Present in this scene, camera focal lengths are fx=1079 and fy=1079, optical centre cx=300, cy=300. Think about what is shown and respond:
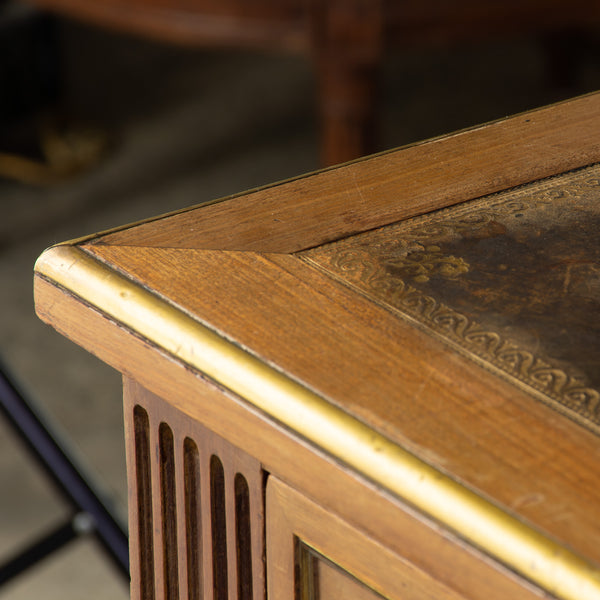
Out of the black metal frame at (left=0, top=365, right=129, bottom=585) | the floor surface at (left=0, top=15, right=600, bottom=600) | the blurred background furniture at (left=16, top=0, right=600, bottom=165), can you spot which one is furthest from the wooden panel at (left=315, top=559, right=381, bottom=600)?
the blurred background furniture at (left=16, top=0, right=600, bottom=165)

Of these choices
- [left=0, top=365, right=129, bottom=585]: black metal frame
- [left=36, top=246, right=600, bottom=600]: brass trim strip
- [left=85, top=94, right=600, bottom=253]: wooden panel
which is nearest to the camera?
[left=36, top=246, right=600, bottom=600]: brass trim strip

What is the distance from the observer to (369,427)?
0.50 metres

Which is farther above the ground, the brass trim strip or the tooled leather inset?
the tooled leather inset

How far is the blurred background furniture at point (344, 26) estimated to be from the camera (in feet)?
Answer: 5.93

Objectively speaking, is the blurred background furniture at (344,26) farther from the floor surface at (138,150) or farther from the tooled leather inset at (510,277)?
the tooled leather inset at (510,277)

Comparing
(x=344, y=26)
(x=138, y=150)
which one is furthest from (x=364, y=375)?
(x=138, y=150)

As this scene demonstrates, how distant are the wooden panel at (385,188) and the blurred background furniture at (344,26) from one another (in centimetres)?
103

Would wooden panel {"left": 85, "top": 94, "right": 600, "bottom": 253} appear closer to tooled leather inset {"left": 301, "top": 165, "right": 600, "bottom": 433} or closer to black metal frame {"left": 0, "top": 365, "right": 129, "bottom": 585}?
tooled leather inset {"left": 301, "top": 165, "right": 600, "bottom": 433}

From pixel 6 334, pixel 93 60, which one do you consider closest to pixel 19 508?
pixel 6 334

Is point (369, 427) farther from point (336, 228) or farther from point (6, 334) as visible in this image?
point (6, 334)

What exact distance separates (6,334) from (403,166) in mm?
1525

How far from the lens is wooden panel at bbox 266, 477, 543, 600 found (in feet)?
1.67

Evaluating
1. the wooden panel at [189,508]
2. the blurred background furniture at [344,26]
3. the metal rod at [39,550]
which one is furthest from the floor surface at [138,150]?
the wooden panel at [189,508]

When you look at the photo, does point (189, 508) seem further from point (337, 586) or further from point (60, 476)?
point (60, 476)
